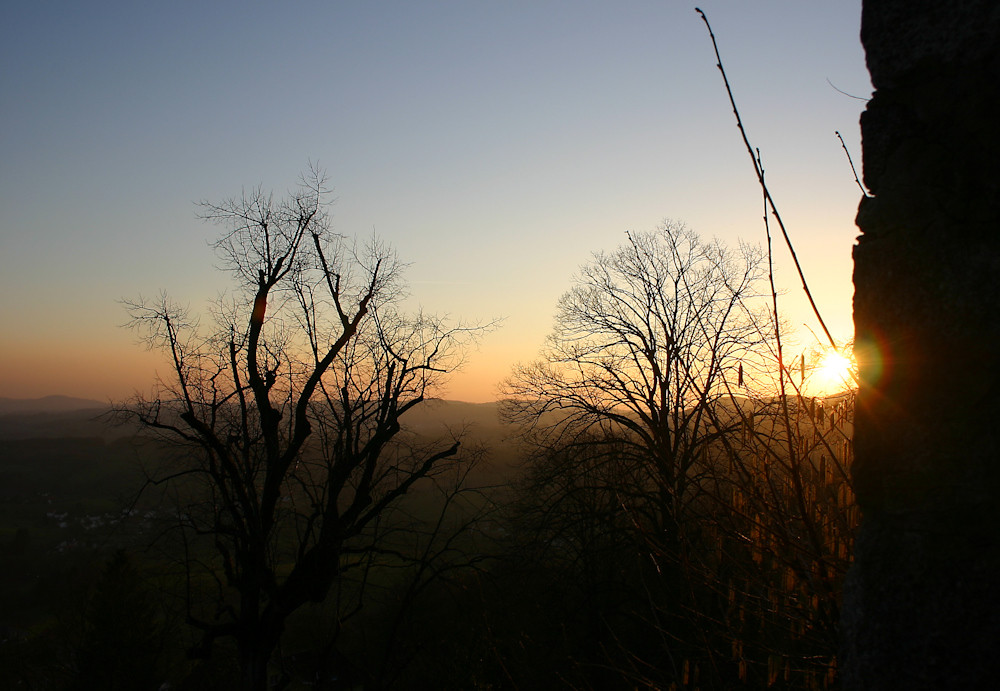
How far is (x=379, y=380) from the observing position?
11.6 metres

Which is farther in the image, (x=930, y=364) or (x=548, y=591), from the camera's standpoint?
(x=548, y=591)

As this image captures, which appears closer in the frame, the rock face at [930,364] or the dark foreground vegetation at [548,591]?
the rock face at [930,364]

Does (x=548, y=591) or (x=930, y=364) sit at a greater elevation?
(x=930, y=364)

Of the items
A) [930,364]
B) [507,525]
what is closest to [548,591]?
[507,525]

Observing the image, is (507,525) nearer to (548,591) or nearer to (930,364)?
(548,591)

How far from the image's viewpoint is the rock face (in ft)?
Result: 3.72

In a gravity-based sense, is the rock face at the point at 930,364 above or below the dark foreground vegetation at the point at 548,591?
above

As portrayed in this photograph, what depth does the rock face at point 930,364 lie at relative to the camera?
3.72 ft

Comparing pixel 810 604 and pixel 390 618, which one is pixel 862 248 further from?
pixel 390 618

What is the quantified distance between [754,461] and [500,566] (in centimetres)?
1468

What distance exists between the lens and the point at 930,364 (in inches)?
47.6

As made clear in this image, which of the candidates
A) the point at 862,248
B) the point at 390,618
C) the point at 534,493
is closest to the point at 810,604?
the point at 862,248

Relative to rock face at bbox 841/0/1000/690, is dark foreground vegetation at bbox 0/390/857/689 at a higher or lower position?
lower

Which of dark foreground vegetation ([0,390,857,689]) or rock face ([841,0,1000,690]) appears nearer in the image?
rock face ([841,0,1000,690])
